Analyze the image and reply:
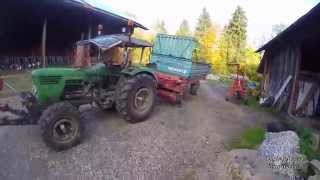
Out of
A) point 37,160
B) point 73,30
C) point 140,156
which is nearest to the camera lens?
point 37,160

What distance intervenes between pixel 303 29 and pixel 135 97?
547cm

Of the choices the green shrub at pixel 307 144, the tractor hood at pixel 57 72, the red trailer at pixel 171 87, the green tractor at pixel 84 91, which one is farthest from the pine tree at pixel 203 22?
the tractor hood at pixel 57 72

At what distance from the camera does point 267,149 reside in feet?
21.7

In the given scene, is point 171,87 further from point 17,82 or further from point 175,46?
point 17,82

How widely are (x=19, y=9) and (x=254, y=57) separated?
792 inches

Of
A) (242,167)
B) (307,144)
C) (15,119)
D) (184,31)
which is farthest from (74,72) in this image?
(184,31)

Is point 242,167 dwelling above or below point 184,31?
below

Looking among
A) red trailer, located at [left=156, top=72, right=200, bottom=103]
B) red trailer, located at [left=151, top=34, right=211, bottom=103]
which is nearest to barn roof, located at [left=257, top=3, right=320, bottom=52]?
red trailer, located at [left=151, top=34, right=211, bottom=103]

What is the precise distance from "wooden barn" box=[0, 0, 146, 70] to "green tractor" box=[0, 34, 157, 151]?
6535mm

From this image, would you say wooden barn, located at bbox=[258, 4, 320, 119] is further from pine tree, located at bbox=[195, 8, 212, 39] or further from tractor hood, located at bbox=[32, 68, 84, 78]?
pine tree, located at bbox=[195, 8, 212, 39]

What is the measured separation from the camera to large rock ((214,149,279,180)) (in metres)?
5.39

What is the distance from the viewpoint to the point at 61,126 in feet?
21.4

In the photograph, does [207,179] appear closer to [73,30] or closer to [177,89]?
[177,89]

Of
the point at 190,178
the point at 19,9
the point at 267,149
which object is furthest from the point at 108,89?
the point at 19,9
